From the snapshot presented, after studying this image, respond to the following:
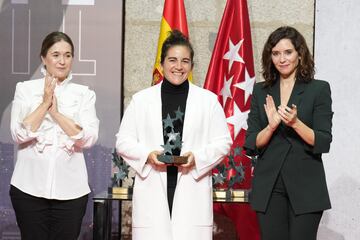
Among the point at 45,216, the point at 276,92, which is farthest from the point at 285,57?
the point at 45,216

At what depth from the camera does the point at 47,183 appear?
11.4 feet

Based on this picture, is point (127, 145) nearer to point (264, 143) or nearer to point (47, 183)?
point (47, 183)

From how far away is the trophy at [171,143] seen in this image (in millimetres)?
3209

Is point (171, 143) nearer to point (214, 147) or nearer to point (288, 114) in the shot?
point (214, 147)

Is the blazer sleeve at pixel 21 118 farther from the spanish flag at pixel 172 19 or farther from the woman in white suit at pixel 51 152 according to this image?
the spanish flag at pixel 172 19

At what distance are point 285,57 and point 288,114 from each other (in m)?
0.31

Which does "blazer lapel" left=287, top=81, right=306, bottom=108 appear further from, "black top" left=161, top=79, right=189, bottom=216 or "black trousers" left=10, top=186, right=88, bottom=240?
"black trousers" left=10, top=186, right=88, bottom=240

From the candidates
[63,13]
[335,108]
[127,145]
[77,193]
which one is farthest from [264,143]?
[63,13]

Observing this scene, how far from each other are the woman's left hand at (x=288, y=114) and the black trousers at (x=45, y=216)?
125 cm

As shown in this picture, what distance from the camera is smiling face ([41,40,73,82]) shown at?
141 inches

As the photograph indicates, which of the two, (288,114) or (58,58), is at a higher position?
(58,58)

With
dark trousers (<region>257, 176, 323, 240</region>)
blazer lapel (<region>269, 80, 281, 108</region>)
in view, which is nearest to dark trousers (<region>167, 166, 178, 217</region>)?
dark trousers (<region>257, 176, 323, 240</region>)

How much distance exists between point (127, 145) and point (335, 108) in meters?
2.07

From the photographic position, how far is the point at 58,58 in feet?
11.8
